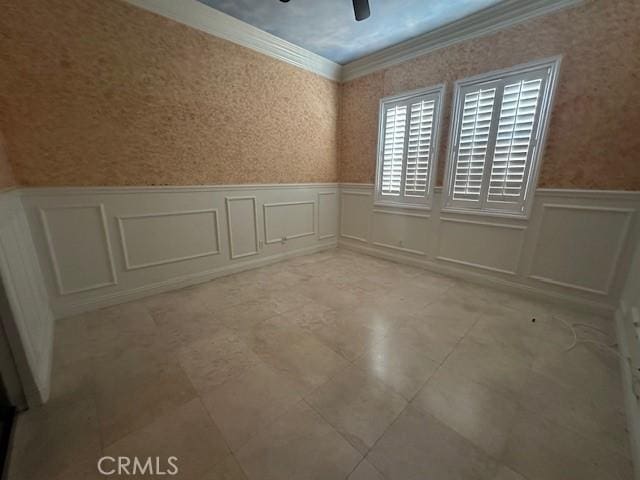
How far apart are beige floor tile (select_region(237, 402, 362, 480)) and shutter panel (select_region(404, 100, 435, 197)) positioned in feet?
9.50

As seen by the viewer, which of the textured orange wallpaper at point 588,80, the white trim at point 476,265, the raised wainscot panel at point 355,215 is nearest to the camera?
the textured orange wallpaper at point 588,80

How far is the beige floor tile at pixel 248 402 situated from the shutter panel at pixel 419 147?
2.81m

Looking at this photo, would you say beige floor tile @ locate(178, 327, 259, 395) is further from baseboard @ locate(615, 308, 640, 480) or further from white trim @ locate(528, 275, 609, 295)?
white trim @ locate(528, 275, 609, 295)

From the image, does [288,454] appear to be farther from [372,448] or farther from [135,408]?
[135,408]

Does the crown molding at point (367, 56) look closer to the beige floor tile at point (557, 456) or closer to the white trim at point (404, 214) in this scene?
the white trim at point (404, 214)

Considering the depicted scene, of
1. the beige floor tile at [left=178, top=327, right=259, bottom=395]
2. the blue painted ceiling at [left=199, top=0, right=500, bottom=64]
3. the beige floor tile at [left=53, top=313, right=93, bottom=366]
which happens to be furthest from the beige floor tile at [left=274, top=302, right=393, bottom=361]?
the blue painted ceiling at [left=199, top=0, right=500, bottom=64]

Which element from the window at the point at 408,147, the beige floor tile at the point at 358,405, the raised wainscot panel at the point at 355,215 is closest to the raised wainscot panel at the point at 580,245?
the window at the point at 408,147

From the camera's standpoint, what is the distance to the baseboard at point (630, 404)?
1.09 m

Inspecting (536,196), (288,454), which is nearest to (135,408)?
(288,454)

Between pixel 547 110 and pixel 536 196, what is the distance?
0.77 m

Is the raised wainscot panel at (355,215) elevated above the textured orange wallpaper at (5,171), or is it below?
below

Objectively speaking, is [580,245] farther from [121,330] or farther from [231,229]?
[121,330]

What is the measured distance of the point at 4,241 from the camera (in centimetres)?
135

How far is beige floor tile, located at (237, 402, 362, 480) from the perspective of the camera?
1.04 meters
